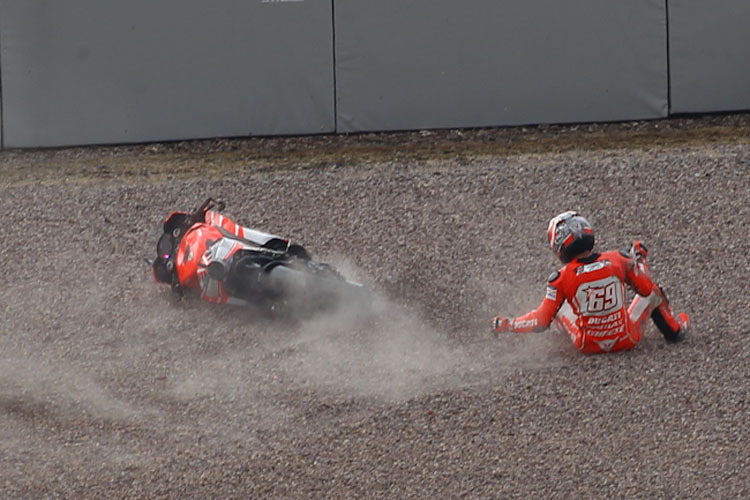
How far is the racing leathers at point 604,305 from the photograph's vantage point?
8.28 meters

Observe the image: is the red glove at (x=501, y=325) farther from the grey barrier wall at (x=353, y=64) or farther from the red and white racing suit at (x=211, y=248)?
the grey barrier wall at (x=353, y=64)

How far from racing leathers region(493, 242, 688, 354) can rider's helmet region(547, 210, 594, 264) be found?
80 millimetres

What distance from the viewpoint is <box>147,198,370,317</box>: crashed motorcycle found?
935 centimetres

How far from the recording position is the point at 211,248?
9.77m

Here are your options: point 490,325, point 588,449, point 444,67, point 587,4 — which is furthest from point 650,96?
point 588,449

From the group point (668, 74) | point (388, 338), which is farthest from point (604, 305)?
point (668, 74)

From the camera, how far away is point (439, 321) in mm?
9602

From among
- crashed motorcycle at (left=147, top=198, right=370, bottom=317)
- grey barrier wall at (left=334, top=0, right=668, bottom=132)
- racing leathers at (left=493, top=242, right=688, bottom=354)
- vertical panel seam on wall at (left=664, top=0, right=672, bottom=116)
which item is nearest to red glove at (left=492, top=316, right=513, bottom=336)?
racing leathers at (left=493, top=242, right=688, bottom=354)

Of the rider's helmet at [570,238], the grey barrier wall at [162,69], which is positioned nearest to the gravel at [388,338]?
the grey barrier wall at [162,69]

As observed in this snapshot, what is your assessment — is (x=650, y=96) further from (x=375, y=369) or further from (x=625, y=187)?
(x=375, y=369)

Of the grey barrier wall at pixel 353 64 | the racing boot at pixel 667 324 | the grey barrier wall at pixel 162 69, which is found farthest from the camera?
the grey barrier wall at pixel 162 69

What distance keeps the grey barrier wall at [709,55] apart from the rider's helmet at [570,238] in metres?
7.23

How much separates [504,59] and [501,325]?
22.5 feet

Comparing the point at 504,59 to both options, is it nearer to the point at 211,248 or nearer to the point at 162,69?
the point at 162,69
